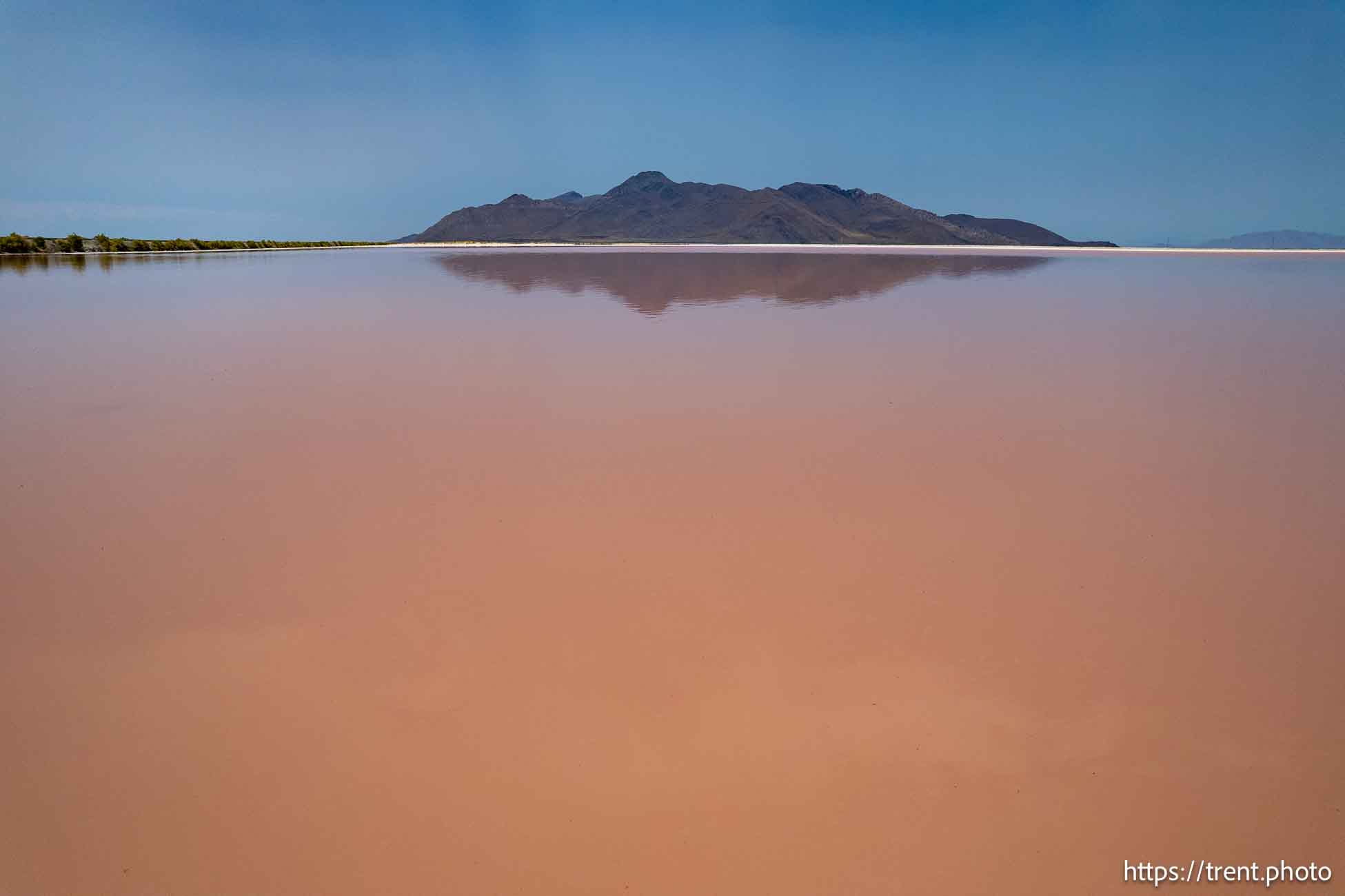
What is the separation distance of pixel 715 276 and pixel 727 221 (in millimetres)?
134936

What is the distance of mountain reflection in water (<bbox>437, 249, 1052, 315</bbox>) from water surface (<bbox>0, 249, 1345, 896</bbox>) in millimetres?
7252

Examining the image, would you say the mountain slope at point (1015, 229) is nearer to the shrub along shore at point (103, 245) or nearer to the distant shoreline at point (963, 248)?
the distant shoreline at point (963, 248)

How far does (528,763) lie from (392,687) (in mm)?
580

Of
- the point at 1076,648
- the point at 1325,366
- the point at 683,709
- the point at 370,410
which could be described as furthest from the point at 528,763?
the point at 1325,366

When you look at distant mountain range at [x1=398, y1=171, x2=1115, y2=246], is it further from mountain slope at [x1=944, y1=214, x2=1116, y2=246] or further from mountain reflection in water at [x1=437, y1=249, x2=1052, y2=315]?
mountain reflection in water at [x1=437, y1=249, x2=1052, y2=315]

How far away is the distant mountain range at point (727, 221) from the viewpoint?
136 m

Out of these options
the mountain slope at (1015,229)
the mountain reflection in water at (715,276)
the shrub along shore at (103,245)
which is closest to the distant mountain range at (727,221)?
the mountain slope at (1015,229)

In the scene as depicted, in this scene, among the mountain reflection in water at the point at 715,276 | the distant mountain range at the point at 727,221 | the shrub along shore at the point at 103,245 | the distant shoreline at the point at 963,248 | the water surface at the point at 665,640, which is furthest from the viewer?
the distant mountain range at the point at 727,221

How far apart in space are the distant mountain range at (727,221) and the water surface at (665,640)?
413ft

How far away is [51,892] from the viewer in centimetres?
166

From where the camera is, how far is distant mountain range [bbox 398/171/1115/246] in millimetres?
135625

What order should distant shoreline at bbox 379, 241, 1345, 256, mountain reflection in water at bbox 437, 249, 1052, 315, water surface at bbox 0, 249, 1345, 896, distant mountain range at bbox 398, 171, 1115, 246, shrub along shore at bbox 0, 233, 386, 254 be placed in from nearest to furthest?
water surface at bbox 0, 249, 1345, 896 < mountain reflection in water at bbox 437, 249, 1052, 315 < shrub along shore at bbox 0, 233, 386, 254 < distant shoreline at bbox 379, 241, 1345, 256 < distant mountain range at bbox 398, 171, 1115, 246

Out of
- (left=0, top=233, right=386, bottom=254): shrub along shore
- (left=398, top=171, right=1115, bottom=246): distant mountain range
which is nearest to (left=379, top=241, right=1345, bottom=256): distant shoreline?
(left=0, top=233, right=386, bottom=254): shrub along shore

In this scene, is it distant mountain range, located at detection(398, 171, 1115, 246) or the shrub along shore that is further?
distant mountain range, located at detection(398, 171, 1115, 246)
